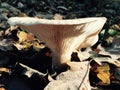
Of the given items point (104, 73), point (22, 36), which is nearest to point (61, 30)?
point (104, 73)

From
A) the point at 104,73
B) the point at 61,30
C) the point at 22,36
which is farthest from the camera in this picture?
the point at 22,36

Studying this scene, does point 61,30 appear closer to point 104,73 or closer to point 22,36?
point 104,73

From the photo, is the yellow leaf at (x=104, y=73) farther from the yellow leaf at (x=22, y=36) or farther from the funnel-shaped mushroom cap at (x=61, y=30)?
the yellow leaf at (x=22, y=36)

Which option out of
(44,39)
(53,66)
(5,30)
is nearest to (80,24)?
(44,39)

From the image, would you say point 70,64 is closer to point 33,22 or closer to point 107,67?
point 107,67

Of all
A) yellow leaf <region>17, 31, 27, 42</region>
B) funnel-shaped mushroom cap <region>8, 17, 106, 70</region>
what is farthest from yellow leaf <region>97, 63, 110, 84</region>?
yellow leaf <region>17, 31, 27, 42</region>

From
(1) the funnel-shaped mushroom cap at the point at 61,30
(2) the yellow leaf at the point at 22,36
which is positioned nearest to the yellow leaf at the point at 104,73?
(1) the funnel-shaped mushroom cap at the point at 61,30

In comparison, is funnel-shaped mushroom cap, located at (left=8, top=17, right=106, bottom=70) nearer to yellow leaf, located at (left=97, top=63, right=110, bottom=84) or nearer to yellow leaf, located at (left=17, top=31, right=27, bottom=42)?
yellow leaf, located at (left=97, top=63, right=110, bottom=84)

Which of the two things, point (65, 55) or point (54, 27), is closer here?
point (54, 27)
